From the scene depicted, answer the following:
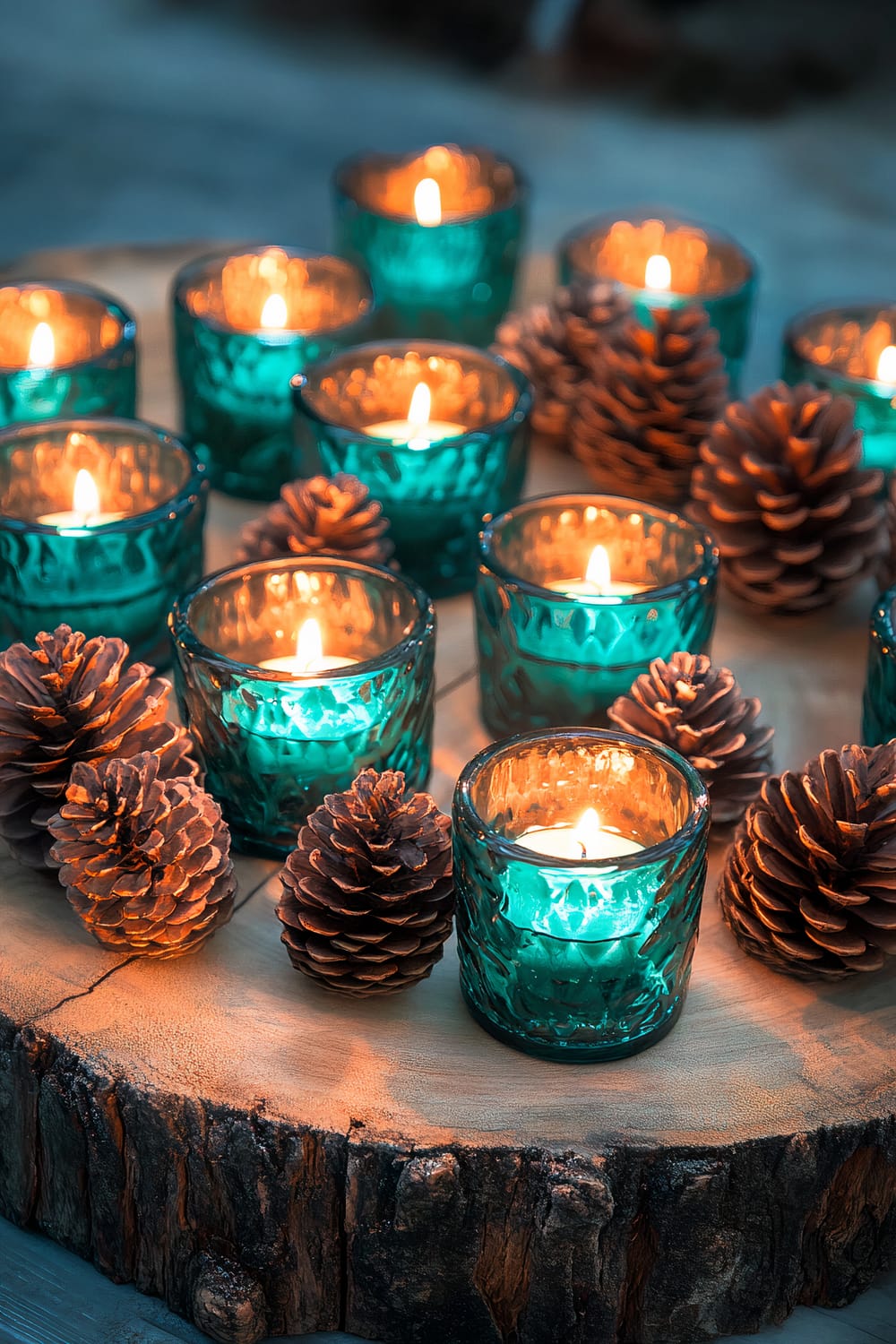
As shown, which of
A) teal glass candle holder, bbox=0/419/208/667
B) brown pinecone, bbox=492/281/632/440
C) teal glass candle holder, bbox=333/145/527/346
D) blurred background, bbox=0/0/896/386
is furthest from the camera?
blurred background, bbox=0/0/896/386

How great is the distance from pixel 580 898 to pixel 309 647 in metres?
0.23

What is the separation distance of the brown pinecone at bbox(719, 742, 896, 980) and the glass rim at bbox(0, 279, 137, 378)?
1.64 feet

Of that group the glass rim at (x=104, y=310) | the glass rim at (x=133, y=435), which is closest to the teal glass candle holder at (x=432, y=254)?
the glass rim at (x=104, y=310)

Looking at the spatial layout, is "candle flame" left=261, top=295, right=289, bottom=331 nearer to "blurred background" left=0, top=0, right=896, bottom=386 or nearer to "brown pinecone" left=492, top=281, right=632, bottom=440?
"brown pinecone" left=492, top=281, right=632, bottom=440

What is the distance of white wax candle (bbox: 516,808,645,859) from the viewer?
0.69m

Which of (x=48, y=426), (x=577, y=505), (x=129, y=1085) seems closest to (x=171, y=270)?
(x=48, y=426)

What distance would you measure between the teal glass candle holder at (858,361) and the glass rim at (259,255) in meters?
0.27

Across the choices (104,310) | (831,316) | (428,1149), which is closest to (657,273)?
(831,316)

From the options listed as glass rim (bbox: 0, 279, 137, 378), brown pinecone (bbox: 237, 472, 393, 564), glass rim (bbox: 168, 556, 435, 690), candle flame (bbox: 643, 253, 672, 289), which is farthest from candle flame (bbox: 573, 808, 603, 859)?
candle flame (bbox: 643, 253, 672, 289)

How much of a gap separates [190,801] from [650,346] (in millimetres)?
459

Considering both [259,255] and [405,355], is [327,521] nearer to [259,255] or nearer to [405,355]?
[405,355]

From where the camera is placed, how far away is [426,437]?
3.26ft

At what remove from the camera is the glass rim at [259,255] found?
3.33 feet

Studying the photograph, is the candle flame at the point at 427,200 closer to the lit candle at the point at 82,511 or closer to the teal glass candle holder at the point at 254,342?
the teal glass candle holder at the point at 254,342
